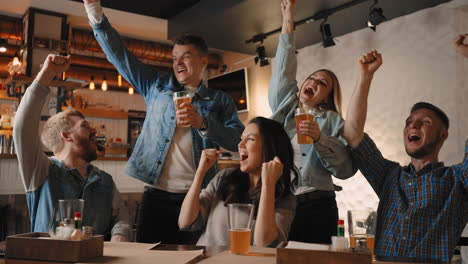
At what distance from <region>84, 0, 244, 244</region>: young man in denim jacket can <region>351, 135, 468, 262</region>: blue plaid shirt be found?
784 mm

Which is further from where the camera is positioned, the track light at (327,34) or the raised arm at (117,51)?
the track light at (327,34)

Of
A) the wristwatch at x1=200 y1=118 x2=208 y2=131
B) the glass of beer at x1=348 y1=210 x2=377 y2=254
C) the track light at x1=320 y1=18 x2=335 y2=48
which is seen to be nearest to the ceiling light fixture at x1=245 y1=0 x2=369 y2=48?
the track light at x1=320 y1=18 x2=335 y2=48

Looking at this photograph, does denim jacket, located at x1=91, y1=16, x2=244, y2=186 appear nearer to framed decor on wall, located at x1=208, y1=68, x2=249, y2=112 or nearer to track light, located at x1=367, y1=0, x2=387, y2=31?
track light, located at x1=367, y1=0, x2=387, y2=31

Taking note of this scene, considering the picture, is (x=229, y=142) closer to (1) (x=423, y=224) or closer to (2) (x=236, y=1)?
(1) (x=423, y=224)

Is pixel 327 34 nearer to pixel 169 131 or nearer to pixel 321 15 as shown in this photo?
pixel 321 15

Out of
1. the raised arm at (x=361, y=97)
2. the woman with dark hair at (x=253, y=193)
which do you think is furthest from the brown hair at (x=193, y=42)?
the raised arm at (x=361, y=97)

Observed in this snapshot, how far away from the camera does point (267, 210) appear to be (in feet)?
5.14

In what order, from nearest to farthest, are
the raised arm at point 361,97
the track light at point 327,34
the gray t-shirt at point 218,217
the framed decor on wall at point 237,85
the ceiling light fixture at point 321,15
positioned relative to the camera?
the gray t-shirt at point 218,217 → the raised arm at point 361,97 → the ceiling light fixture at point 321,15 → the track light at point 327,34 → the framed decor on wall at point 237,85

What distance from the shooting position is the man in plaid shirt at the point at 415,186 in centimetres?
182

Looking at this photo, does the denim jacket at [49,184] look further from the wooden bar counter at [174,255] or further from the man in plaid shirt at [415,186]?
the man in plaid shirt at [415,186]

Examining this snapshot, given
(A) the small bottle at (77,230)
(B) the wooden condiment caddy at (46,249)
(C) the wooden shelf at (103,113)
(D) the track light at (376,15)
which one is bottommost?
(B) the wooden condiment caddy at (46,249)

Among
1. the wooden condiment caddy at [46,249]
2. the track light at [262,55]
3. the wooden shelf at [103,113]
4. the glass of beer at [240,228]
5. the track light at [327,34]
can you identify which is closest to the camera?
the wooden condiment caddy at [46,249]

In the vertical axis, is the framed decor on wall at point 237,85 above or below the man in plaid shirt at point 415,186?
above

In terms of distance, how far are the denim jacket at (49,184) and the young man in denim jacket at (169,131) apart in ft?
0.45
